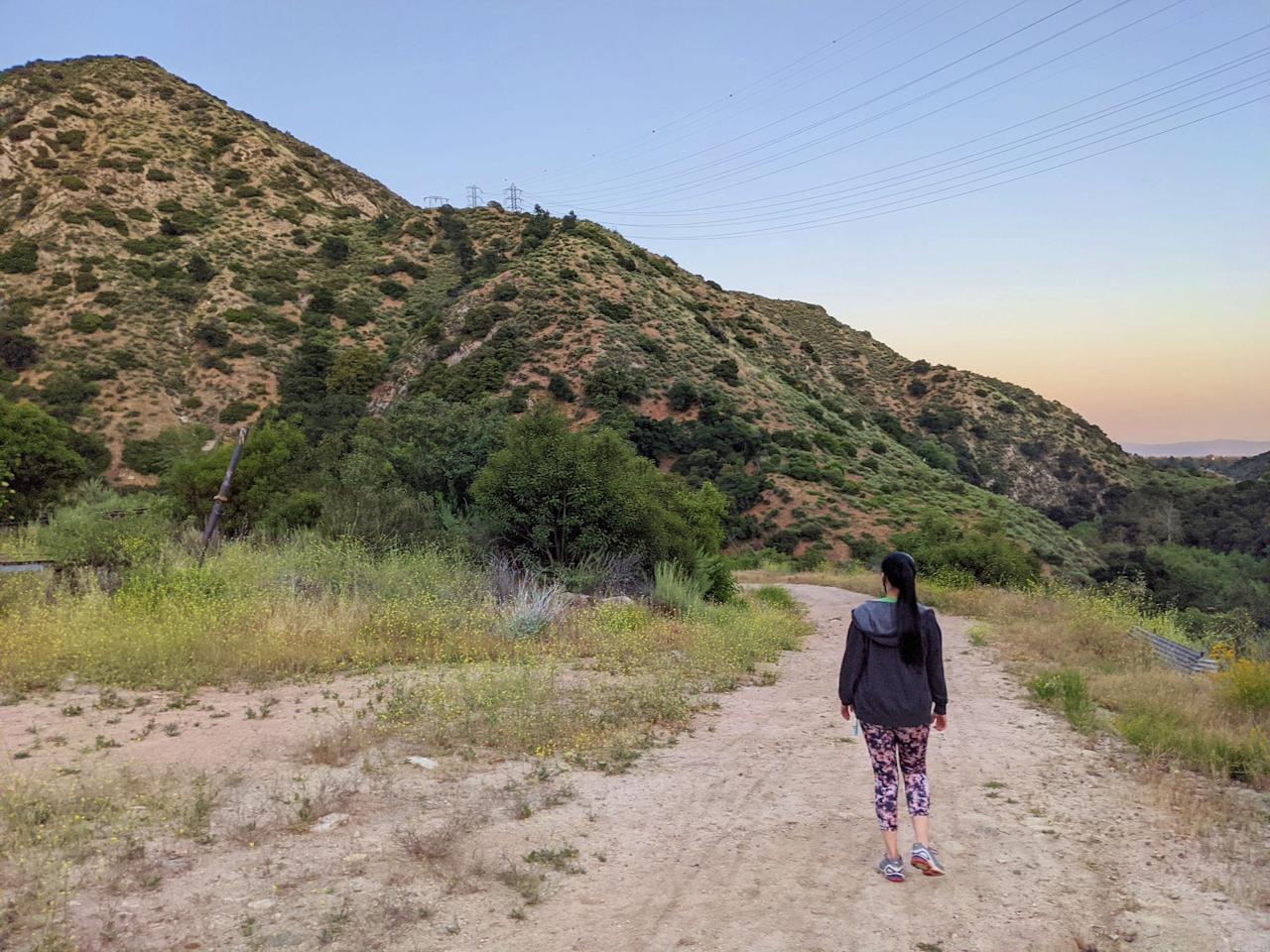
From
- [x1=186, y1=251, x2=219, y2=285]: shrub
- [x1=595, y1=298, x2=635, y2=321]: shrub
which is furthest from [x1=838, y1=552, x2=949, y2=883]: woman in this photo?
[x1=186, y1=251, x2=219, y2=285]: shrub

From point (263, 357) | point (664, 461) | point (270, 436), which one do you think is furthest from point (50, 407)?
point (664, 461)

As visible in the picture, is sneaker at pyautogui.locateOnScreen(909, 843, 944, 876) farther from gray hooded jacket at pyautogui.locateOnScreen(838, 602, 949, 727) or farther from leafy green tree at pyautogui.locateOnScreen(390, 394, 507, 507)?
leafy green tree at pyautogui.locateOnScreen(390, 394, 507, 507)

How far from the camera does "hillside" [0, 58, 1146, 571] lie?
42781 millimetres

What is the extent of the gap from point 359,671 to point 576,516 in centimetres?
586

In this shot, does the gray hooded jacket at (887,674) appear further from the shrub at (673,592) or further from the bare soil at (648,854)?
the shrub at (673,592)

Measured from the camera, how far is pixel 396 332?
55125 mm

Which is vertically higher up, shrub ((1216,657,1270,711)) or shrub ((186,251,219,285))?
shrub ((186,251,219,285))

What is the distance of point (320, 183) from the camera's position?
70500 millimetres

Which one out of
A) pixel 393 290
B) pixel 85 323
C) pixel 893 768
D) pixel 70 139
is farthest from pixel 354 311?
pixel 893 768

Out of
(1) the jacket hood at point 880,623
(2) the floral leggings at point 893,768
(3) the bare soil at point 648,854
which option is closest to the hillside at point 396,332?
(3) the bare soil at point 648,854

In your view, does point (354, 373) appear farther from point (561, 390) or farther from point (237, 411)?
point (561, 390)

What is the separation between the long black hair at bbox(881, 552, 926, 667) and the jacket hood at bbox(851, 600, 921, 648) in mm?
32

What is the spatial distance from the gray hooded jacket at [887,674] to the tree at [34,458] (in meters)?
26.3

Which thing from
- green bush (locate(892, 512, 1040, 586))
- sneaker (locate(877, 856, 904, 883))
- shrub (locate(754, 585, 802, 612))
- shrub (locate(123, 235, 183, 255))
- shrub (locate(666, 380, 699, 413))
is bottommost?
shrub (locate(754, 585, 802, 612))
